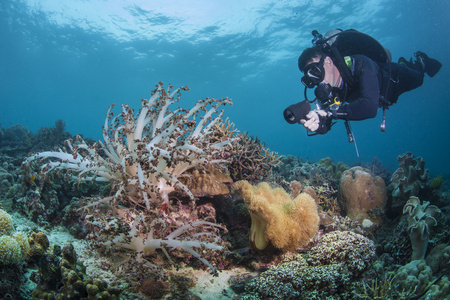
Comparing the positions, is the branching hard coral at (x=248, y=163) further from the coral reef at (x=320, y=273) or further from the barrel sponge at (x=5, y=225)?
the barrel sponge at (x=5, y=225)

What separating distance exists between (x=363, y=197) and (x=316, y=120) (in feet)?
9.05

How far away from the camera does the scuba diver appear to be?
4144 mm

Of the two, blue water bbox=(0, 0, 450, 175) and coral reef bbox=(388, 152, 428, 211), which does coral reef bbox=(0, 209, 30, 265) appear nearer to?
coral reef bbox=(388, 152, 428, 211)

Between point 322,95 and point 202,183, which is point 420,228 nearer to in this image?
point 322,95

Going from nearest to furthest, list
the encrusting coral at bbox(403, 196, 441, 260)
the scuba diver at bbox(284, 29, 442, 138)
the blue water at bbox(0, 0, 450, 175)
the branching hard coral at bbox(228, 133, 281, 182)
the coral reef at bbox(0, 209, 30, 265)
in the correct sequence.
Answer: the coral reef at bbox(0, 209, 30, 265), the encrusting coral at bbox(403, 196, 441, 260), the scuba diver at bbox(284, 29, 442, 138), the branching hard coral at bbox(228, 133, 281, 182), the blue water at bbox(0, 0, 450, 175)

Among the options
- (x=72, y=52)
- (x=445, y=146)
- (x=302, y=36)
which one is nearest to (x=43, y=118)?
(x=72, y=52)

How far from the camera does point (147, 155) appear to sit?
9.45 ft

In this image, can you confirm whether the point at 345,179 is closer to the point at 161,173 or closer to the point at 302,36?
the point at 161,173

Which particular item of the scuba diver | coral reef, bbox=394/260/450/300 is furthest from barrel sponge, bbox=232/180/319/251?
the scuba diver

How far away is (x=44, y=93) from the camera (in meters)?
79.7

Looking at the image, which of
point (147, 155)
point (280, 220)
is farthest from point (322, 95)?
point (147, 155)

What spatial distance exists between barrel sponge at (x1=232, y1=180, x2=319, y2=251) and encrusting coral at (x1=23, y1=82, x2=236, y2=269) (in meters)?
0.69

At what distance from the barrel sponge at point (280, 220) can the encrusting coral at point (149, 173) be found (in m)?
0.69

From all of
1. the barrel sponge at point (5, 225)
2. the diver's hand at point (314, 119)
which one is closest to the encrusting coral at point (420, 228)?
the diver's hand at point (314, 119)
